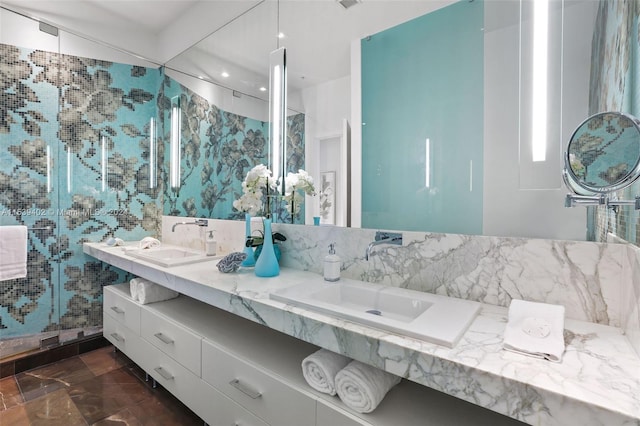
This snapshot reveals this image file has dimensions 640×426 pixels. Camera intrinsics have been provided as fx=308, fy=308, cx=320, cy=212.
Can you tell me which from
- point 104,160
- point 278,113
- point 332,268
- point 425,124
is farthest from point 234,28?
point 332,268

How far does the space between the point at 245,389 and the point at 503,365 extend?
975 mm

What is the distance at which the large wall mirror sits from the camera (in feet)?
3.68

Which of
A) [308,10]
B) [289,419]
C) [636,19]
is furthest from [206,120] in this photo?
[636,19]

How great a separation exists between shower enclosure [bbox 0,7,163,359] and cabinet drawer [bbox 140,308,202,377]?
3.65ft

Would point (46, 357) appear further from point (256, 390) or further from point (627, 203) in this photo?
point (627, 203)

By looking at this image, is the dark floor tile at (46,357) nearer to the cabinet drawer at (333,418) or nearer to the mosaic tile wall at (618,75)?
the cabinet drawer at (333,418)

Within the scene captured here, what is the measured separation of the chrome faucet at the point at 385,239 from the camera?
4.68ft

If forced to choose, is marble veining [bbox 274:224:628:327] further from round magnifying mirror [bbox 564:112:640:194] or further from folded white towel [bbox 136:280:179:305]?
folded white towel [bbox 136:280:179:305]

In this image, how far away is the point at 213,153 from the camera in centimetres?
245

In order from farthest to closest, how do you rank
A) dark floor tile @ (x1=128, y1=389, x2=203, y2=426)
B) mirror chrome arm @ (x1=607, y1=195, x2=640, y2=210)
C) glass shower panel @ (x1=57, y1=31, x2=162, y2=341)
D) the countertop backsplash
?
1. glass shower panel @ (x1=57, y1=31, x2=162, y2=341)
2. dark floor tile @ (x1=128, y1=389, x2=203, y2=426)
3. the countertop backsplash
4. mirror chrome arm @ (x1=607, y1=195, x2=640, y2=210)

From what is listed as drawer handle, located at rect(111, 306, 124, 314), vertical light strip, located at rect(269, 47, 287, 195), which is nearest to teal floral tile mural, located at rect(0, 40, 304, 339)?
vertical light strip, located at rect(269, 47, 287, 195)

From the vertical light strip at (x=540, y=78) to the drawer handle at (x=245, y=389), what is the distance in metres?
1.40

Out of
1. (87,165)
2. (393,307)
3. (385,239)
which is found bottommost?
(393,307)

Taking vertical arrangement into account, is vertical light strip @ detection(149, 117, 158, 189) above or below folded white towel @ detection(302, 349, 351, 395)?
above
